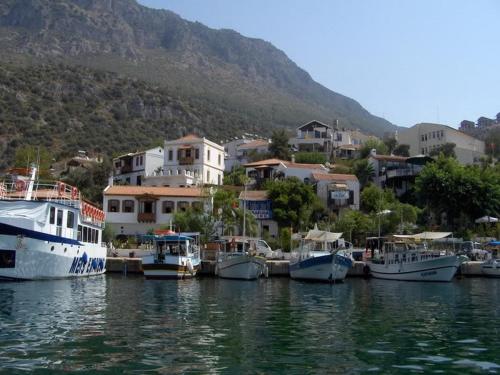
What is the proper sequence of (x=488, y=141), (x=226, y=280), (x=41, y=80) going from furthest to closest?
1. (x=41, y=80)
2. (x=488, y=141)
3. (x=226, y=280)

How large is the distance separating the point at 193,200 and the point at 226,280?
24.6m

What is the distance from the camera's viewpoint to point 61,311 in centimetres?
2273

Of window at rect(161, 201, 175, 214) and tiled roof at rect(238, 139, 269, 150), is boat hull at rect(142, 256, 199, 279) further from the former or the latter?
tiled roof at rect(238, 139, 269, 150)

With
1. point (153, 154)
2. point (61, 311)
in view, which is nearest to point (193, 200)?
point (153, 154)

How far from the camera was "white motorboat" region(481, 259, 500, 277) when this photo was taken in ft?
164

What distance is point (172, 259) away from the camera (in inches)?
1708

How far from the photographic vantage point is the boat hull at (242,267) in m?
43.6

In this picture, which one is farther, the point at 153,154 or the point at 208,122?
the point at 208,122

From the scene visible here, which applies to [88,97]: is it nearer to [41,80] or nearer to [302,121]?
[41,80]

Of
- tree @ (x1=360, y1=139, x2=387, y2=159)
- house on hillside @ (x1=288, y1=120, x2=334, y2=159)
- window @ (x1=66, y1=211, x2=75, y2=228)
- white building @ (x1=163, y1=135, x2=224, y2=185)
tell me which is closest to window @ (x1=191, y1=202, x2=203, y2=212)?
white building @ (x1=163, y1=135, x2=224, y2=185)

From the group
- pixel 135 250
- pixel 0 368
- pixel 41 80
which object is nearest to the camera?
pixel 0 368

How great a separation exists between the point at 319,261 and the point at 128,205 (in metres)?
31.4

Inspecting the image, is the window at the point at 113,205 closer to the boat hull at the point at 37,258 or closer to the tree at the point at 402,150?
the boat hull at the point at 37,258

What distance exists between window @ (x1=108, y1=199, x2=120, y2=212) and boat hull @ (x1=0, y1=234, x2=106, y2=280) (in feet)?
84.8
